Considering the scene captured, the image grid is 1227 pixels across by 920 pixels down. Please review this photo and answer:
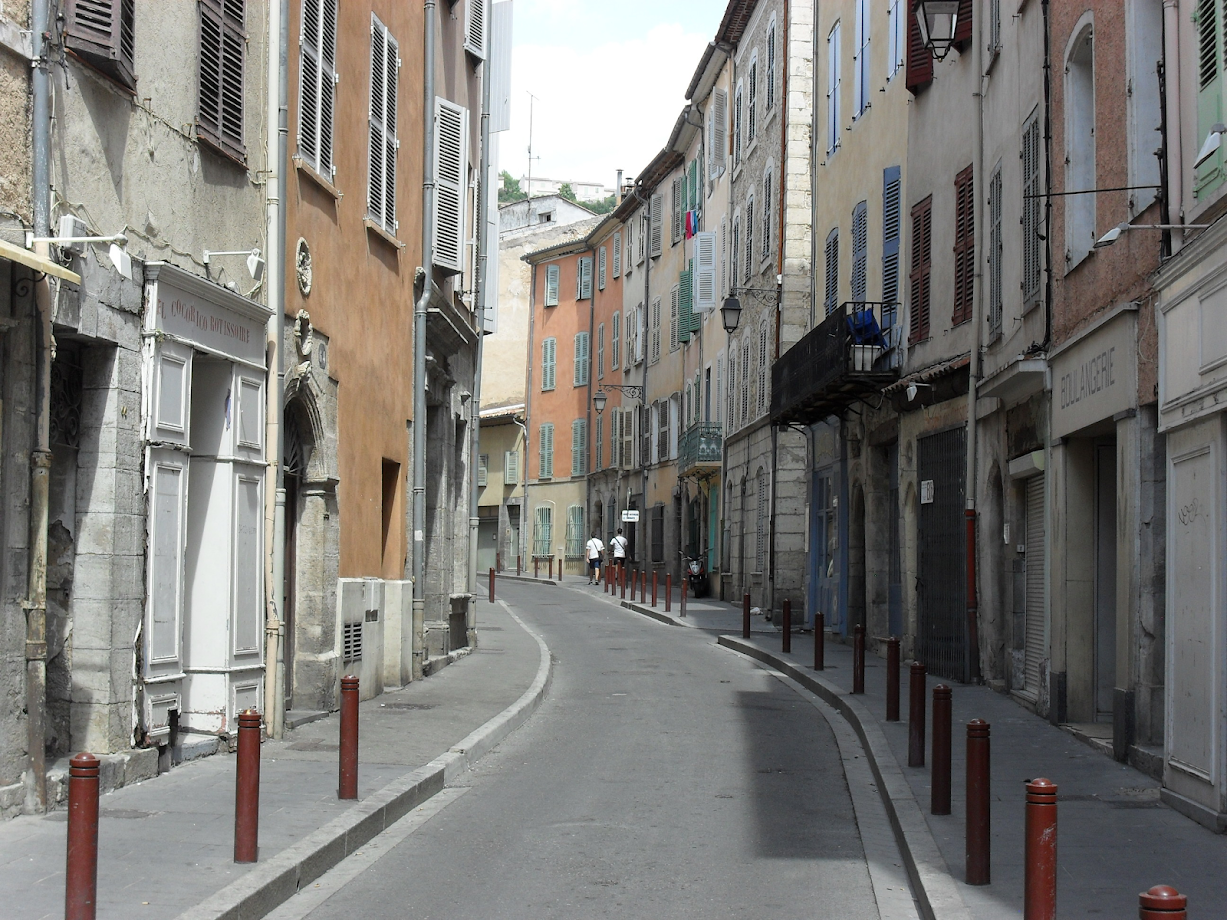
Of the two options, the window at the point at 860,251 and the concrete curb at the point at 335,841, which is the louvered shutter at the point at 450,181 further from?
the concrete curb at the point at 335,841

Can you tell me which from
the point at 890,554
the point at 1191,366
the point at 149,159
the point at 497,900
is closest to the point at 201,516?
the point at 149,159

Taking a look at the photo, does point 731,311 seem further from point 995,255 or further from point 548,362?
point 548,362

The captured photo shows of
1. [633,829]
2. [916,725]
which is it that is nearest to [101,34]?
[633,829]

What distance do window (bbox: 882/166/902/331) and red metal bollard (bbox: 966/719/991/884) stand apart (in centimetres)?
1413

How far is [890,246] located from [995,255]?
15.6 feet

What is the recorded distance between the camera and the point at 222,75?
11.3 metres

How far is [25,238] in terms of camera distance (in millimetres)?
8422

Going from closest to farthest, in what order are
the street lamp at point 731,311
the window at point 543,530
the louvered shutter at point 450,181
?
the louvered shutter at point 450,181
the street lamp at point 731,311
the window at point 543,530

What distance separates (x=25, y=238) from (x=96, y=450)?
1561 millimetres

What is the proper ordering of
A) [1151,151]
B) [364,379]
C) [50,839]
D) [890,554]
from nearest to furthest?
[50,839] → [1151,151] → [364,379] → [890,554]

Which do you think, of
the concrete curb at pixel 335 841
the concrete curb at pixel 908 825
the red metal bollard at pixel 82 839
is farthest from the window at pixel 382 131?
the red metal bollard at pixel 82 839

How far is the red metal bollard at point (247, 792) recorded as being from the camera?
731 centimetres

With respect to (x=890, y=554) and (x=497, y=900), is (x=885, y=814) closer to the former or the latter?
(x=497, y=900)

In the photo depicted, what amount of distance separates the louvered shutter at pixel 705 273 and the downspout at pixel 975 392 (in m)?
21.6
